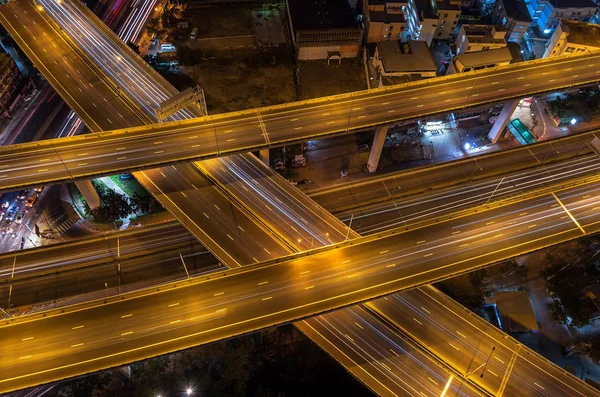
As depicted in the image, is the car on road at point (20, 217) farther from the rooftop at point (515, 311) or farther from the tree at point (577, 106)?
the tree at point (577, 106)

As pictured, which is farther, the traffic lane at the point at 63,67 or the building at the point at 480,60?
the building at the point at 480,60

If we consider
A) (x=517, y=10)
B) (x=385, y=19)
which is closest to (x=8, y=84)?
(x=385, y=19)

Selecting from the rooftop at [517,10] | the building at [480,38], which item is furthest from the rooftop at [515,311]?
the rooftop at [517,10]

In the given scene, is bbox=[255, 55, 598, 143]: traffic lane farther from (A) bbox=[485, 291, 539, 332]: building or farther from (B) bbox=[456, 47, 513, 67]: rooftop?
(A) bbox=[485, 291, 539, 332]: building

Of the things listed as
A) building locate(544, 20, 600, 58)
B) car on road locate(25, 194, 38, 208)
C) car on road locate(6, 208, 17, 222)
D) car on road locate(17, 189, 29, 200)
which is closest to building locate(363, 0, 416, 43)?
building locate(544, 20, 600, 58)

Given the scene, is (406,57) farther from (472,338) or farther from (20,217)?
(20,217)

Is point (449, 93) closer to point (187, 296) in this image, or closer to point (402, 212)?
point (402, 212)
